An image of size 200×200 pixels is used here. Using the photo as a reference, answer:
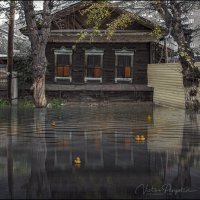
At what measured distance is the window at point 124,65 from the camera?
86.9 feet

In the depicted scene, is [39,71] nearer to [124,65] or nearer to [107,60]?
[107,60]

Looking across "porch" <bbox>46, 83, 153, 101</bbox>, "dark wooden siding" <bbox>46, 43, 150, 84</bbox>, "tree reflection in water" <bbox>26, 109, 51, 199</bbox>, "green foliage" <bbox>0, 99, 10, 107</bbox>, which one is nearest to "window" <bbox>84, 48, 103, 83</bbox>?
"dark wooden siding" <bbox>46, 43, 150, 84</bbox>

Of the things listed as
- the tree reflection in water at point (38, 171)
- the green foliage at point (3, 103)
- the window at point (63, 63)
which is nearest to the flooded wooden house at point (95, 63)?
the window at point (63, 63)

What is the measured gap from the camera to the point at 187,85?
18375 mm

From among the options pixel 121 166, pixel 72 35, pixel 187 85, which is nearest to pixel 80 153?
pixel 121 166

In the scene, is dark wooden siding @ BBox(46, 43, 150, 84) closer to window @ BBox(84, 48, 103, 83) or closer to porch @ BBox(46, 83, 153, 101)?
window @ BBox(84, 48, 103, 83)

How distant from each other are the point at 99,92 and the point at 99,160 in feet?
58.2

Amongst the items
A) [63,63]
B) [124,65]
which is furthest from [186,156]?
[63,63]

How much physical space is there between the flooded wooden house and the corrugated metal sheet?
1.47 m

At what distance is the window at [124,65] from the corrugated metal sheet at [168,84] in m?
1.76

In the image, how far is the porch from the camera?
84.5 ft

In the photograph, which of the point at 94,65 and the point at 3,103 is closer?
the point at 3,103

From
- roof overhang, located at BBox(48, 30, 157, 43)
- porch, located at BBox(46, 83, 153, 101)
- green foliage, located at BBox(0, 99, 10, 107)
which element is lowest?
green foliage, located at BBox(0, 99, 10, 107)

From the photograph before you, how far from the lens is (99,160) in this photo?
836cm
